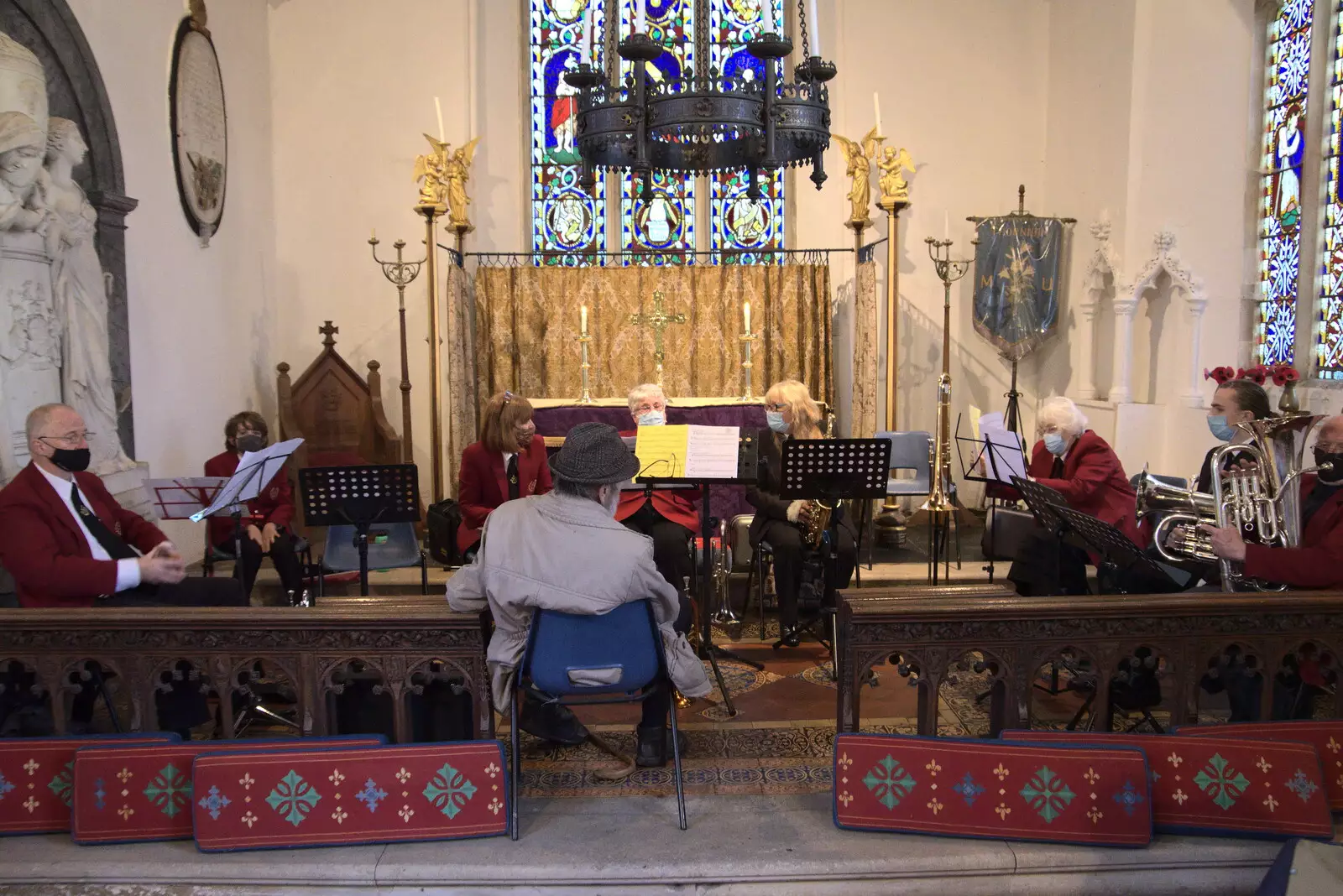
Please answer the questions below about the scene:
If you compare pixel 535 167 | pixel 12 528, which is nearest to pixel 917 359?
pixel 535 167

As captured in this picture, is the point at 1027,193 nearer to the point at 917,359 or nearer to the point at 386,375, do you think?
the point at 917,359

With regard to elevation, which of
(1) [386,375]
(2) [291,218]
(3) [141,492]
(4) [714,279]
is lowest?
(3) [141,492]

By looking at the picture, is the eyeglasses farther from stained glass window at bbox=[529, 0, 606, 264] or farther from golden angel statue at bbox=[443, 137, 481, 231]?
stained glass window at bbox=[529, 0, 606, 264]

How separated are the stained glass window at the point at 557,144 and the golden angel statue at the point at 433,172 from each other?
1284mm

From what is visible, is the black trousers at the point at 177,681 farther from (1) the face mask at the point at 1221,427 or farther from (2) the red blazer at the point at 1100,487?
(1) the face mask at the point at 1221,427

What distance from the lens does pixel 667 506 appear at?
5.83m

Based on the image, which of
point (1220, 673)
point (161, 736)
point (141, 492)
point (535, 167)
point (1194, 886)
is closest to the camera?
point (1194, 886)

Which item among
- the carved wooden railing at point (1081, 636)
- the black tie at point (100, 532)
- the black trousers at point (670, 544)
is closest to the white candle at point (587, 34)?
the black trousers at point (670, 544)

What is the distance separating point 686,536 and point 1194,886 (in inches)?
122

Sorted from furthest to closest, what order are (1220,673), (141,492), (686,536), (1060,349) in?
1. (1060,349)
2. (141,492)
3. (686,536)
4. (1220,673)

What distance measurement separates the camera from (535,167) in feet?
33.1

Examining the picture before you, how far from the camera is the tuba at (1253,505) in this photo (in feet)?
13.0

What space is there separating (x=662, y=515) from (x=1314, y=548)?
123 inches

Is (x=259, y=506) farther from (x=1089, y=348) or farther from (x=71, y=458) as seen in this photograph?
(x=1089, y=348)
